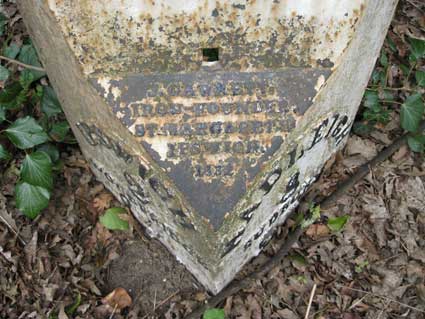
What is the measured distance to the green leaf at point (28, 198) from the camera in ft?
6.84

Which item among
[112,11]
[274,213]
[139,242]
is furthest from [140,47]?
[139,242]

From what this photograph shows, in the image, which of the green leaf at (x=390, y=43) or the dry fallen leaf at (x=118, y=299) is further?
the green leaf at (x=390, y=43)

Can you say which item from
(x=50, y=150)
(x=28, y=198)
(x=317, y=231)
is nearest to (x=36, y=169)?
(x=28, y=198)

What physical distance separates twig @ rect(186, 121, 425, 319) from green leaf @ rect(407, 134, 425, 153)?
0.13 feet

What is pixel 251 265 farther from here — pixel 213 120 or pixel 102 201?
pixel 213 120

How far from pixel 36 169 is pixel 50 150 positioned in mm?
284

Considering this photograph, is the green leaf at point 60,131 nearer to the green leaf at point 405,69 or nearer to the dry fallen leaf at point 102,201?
the dry fallen leaf at point 102,201

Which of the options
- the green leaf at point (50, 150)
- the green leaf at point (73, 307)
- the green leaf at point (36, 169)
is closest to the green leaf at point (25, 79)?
the green leaf at point (50, 150)

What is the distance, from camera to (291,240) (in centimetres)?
220

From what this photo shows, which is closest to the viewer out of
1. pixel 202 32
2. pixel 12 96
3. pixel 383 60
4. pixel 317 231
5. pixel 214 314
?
pixel 202 32

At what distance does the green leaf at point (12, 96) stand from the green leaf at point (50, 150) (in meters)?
0.24

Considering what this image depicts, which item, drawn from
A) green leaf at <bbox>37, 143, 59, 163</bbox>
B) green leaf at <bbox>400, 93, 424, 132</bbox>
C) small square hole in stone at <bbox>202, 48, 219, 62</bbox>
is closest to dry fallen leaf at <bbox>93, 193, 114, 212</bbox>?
green leaf at <bbox>37, 143, 59, 163</bbox>

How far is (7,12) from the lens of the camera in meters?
2.71

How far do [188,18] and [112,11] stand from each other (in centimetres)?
24
